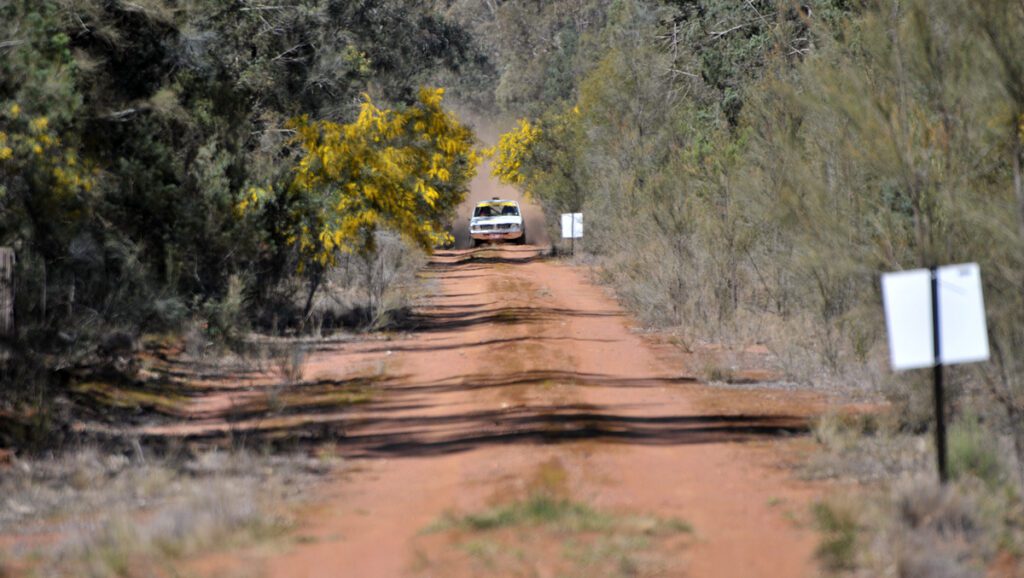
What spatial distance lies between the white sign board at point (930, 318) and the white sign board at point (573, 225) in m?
35.0

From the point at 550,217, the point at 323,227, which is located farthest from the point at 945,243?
the point at 550,217

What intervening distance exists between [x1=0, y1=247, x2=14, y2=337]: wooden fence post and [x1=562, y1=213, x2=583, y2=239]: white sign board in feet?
99.1

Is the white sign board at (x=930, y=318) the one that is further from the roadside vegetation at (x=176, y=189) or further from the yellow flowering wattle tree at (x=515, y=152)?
the yellow flowering wattle tree at (x=515, y=152)

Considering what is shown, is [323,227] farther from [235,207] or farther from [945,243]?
[945,243]

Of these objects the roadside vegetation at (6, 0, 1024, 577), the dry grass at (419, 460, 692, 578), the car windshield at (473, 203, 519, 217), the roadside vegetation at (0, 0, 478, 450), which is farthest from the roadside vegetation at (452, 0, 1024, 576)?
the car windshield at (473, 203, 519, 217)

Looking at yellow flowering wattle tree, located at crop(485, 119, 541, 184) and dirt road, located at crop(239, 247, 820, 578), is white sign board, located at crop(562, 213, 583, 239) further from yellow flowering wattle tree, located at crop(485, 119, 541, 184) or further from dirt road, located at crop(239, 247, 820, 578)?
dirt road, located at crop(239, 247, 820, 578)

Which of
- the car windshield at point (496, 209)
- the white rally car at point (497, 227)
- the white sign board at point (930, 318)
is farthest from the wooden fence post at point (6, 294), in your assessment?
the car windshield at point (496, 209)

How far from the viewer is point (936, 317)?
→ 7898 mm

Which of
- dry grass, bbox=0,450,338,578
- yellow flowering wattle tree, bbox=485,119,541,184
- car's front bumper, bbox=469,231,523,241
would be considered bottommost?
dry grass, bbox=0,450,338,578

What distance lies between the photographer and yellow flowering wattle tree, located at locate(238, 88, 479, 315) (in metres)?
21.3

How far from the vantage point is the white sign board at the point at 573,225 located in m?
43.1

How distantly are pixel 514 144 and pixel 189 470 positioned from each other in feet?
173

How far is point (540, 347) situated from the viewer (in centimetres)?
1914

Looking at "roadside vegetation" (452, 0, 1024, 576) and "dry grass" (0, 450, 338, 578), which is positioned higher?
"roadside vegetation" (452, 0, 1024, 576)
